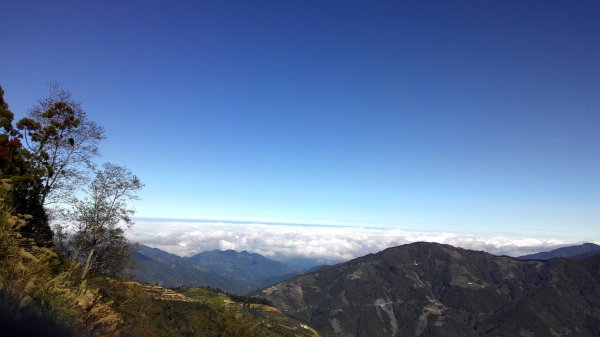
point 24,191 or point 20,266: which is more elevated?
point 24,191

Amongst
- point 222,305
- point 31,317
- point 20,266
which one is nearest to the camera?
point 31,317

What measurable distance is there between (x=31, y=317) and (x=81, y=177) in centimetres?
3275

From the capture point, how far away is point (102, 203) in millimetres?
37219

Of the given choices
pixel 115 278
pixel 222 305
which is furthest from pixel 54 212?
pixel 222 305

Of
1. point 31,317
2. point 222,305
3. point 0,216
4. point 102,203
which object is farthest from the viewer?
point 102,203

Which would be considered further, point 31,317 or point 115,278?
point 115,278

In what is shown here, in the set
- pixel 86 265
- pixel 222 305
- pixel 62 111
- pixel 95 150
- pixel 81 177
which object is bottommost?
pixel 222 305

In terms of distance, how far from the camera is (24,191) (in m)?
34.8

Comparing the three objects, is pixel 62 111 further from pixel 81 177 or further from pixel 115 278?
pixel 115 278

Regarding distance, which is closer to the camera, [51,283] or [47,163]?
[51,283]

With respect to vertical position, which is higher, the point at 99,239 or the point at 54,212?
the point at 54,212

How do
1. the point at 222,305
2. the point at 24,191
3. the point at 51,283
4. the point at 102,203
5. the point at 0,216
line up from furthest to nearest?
the point at 102,203 < the point at 24,191 < the point at 222,305 < the point at 0,216 < the point at 51,283

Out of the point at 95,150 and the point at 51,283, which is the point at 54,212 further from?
the point at 51,283

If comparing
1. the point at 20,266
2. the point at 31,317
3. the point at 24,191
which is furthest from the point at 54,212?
the point at 31,317
